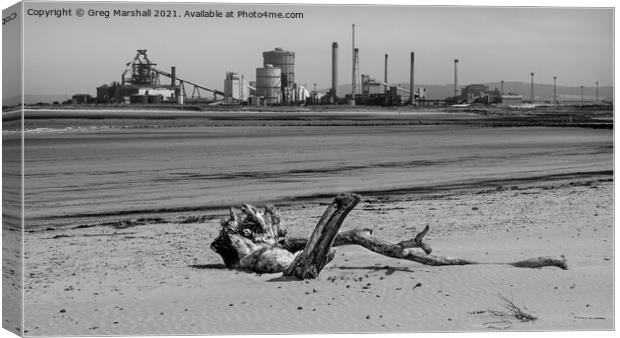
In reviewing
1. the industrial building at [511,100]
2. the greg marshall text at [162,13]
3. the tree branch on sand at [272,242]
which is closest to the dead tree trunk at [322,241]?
the tree branch on sand at [272,242]

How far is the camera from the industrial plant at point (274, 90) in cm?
1251

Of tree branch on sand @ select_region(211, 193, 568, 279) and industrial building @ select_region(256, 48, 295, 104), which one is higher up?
industrial building @ select_region(256, 48, 295, 104)

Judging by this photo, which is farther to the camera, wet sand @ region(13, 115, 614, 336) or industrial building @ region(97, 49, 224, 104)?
industrial building @ region(97, 49, 224, 104)

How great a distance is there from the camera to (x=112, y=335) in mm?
12250

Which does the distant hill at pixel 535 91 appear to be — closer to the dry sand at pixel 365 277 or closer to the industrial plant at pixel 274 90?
the industrial plant at pixel 274 90

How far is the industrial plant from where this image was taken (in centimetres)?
1251

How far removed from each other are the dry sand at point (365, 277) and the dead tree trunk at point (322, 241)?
5.8 inches

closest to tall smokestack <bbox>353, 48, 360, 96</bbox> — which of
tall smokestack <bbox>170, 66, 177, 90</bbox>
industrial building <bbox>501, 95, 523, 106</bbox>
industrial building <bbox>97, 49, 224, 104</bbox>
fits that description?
industrial building <bbox>97, 49, 224, 104</bbox>

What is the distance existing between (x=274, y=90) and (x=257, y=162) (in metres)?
0.84

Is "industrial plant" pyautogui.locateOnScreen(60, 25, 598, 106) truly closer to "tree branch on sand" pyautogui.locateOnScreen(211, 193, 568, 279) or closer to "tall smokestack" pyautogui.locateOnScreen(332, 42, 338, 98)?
"tall smokestack" pyautogui.locateOnScreen(332, 42, 338, 98)

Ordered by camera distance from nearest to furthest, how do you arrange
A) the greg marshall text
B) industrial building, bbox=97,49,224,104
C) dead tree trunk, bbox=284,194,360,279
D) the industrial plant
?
1. the greg marshall text
2. industrial building, bbox=97,49,224,104
3. the industrial plant
4. dead tree trunk, bbox=284,194,360,279

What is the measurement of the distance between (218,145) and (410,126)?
7.21ft

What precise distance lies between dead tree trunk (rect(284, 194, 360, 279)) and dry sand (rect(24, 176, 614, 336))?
15cm

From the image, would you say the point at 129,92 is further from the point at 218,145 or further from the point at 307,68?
the point at 307,68
